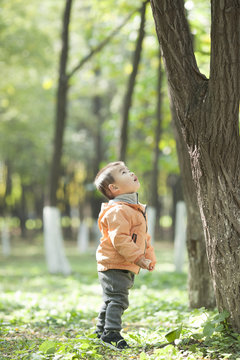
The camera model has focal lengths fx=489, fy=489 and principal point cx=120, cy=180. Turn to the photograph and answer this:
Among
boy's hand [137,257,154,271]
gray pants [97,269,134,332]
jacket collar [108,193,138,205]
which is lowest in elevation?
gray pants [97,269,134,332]

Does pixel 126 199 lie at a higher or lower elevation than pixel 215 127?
lower

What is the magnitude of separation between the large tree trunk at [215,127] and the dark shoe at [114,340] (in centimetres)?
91

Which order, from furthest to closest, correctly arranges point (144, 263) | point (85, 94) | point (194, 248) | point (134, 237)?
point (85, 94) → point (194, 248) → point (134, 237) → point (144, 263)

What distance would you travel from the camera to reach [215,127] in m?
3.92

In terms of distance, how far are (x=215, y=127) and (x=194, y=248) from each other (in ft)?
7.69

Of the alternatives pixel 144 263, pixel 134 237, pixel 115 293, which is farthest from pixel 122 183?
pixel 115 293

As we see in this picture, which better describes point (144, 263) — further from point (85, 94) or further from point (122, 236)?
point (85, 94)

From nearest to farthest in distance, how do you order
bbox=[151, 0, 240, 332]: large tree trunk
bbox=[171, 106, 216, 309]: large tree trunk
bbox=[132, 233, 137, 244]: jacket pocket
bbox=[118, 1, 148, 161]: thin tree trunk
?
bbox=[151, 0, 240, 332]: large tree trunk < bbox=[132, 233, 137, 244]: jacket pocket < bbox=[171, 106, 216, 309]: large tree trunk < bbox=[118, 1, 148, 161]: thin tree trunk

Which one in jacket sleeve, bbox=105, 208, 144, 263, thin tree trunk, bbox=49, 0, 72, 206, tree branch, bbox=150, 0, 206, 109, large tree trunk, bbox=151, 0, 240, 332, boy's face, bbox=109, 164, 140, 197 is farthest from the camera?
thin tree trunk, bbox=49, 0, 72, 206

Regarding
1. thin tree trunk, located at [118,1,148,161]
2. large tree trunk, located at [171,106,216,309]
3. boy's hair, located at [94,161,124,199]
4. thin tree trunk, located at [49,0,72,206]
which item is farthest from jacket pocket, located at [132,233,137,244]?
thin tree trunk, located at [49,0,72,206]

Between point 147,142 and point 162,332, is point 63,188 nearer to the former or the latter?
point 147,142

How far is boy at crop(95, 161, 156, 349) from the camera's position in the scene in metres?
4.15

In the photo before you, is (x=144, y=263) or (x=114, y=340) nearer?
(x=144, y=263)

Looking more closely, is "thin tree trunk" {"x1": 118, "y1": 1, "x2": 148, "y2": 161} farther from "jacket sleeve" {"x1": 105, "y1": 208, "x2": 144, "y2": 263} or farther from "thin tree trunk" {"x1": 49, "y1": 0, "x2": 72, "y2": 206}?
"jacket sleeve" {"x1": 105, "y1": 208, "x2": 144, "y2": 263}
